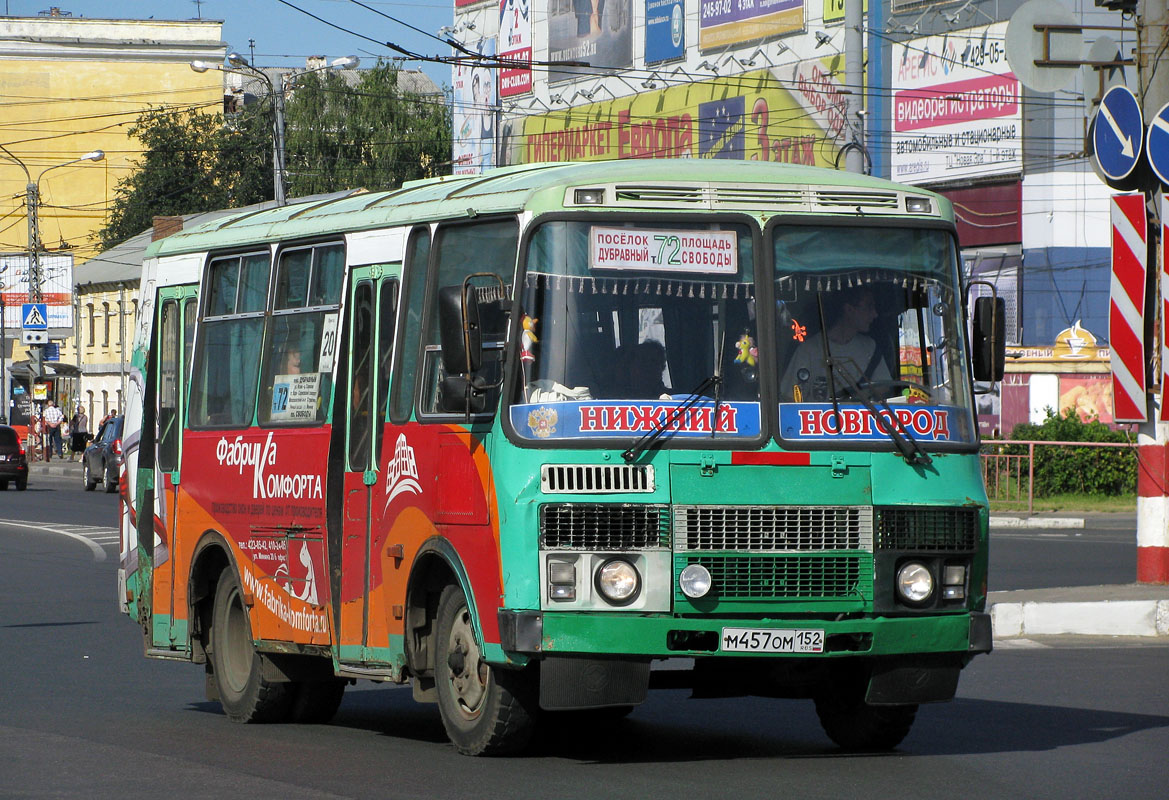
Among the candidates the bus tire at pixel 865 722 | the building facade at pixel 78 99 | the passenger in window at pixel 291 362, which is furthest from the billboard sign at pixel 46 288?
the bus tire at pixel 865 722

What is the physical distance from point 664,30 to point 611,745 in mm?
52904

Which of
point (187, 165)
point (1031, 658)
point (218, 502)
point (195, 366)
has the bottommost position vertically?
point (1031, 658)

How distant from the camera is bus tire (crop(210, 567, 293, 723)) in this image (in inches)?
433

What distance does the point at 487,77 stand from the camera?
7181 centimetres

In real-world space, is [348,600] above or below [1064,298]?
below

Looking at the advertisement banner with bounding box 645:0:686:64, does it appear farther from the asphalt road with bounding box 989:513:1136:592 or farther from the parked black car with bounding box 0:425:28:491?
the asphalt road with bounding box 989:513:1136:592

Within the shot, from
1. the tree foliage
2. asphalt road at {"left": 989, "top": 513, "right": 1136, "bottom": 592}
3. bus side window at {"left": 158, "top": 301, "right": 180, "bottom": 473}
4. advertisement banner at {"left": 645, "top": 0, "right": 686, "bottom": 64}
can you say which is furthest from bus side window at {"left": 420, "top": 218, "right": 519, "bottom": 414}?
the tree foliage

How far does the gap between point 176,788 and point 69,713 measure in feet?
9.65

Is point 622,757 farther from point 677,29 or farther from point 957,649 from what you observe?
point 677,29

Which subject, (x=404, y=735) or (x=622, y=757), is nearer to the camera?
(x=622, y=757)

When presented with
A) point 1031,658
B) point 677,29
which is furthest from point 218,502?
point 677,29

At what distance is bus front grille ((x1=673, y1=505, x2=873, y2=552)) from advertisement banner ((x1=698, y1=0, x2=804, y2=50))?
47.3 m

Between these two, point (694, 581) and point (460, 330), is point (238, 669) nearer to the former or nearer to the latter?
point (460, 330)

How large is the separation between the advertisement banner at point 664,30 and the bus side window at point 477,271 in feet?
170
